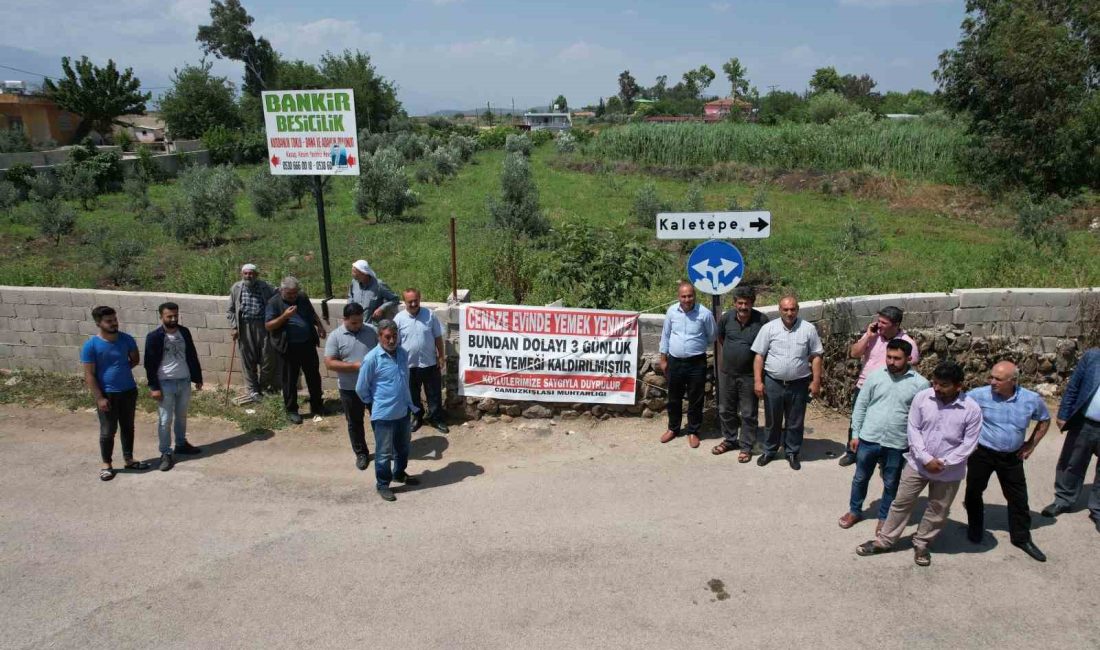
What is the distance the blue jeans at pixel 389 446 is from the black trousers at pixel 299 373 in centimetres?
218

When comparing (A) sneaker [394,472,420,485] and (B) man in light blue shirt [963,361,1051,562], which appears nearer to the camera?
(B) man in light blue shirt [963,361,1051,562]

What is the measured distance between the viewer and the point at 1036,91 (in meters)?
19.7

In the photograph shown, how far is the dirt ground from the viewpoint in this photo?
4637 mm

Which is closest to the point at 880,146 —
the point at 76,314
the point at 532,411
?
the point at 532,411

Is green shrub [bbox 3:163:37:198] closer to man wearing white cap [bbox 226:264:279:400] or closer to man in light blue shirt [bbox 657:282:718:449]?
man wearing white cap [bbox 226:264:279:400]

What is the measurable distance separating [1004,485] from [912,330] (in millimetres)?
3385

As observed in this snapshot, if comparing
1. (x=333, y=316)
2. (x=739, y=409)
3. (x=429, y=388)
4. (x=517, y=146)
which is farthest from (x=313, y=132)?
(x=517, y=146)

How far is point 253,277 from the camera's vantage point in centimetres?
845

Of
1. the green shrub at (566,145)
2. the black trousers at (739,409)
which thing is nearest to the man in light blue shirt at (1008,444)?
the black trousers at (739,409)

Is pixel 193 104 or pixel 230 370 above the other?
pixel 193 104

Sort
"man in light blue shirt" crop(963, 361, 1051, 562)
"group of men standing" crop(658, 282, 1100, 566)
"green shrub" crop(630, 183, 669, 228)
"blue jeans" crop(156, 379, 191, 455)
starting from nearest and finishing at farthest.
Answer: "group of men standing" crop(658, 282, 1100, 566)
"man in light blue shirt" crop(963, 361, 1051, 562)
"blue jeans" crop(156, 379, 191, 455)
"green shrub" crop(630, 183, 669, 228)

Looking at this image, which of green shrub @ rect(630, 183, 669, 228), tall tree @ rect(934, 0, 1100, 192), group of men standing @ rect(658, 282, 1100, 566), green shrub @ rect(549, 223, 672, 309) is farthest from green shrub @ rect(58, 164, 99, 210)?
tall tree @ rect(934, 0, 1100, 192)

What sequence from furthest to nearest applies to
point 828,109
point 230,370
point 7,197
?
point 828,109, point 7,197, point 230,370

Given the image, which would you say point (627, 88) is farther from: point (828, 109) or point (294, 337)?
point (294, 337)
